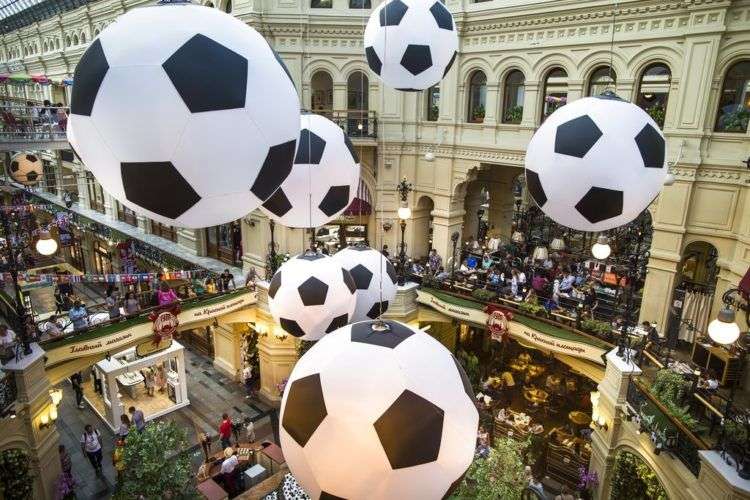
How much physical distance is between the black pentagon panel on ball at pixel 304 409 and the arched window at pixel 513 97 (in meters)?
13.6

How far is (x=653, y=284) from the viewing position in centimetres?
1214

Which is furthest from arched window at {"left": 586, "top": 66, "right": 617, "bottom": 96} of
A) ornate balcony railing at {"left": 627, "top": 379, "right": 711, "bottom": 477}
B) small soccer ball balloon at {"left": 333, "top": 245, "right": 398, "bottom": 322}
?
small soccer ball balloon at {"left": 333, "top": 245, "right": 398, "bottom": 322}

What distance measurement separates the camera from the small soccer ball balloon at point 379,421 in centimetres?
214

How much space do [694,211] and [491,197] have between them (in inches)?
336

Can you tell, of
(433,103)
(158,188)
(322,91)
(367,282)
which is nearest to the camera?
(158,188)

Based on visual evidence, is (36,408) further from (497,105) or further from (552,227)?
(552,227)

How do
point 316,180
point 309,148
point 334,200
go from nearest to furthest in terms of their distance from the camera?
point 309,148
point 316,180
point 334,200

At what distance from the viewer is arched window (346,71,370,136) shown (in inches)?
645

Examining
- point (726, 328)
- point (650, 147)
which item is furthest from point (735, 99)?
point (650, 147)

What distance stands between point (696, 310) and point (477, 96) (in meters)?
8.95

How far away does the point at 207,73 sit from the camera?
1.92 metres

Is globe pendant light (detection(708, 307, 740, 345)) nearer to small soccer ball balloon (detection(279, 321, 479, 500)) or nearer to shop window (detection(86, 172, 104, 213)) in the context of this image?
small soccer ball balloon (detection(279, 321, 479, 500))

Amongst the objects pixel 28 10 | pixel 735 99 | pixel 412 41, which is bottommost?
pixel 412 41

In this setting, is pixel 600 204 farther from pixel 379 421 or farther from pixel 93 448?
pixel 93 448
